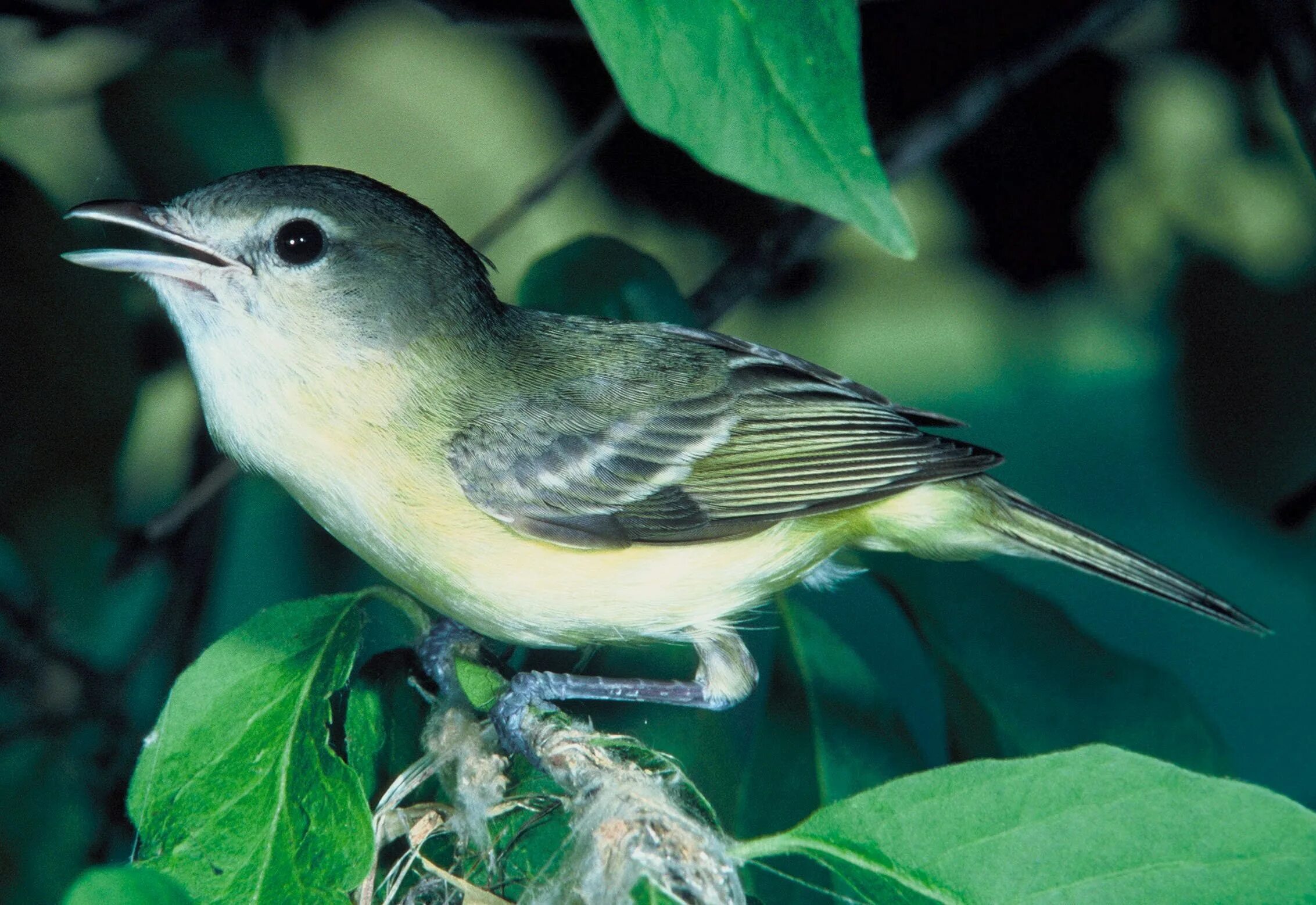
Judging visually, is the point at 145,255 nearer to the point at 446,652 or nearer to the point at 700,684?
the point at 446,652

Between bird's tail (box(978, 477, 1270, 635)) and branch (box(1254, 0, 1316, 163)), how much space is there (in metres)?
0.68

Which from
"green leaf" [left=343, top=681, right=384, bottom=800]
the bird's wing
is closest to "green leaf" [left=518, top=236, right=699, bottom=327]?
the bird's wing

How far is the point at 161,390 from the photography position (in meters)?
2.27

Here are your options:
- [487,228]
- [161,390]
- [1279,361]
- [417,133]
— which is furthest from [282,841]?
[1279,361]

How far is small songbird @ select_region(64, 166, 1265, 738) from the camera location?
1.38m

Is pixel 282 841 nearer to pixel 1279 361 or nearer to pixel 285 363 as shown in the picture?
pixel 285 363

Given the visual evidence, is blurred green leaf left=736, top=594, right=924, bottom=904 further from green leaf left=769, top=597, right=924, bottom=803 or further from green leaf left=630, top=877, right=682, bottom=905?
green leaf left=630, top=877, right=682, bottom=905

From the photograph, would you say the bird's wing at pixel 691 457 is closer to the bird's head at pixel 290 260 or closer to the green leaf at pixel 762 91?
the bird's head at pixel 290 260

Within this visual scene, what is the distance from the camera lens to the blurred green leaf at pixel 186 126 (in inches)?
72.6

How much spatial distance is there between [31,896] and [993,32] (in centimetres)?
233

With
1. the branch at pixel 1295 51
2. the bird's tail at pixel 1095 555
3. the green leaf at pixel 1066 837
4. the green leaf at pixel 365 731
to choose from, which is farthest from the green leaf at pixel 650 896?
the branch at pixel 1295 51

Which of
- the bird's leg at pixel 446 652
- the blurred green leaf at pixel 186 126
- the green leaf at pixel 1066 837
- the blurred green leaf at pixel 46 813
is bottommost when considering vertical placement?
the blurred green leaf at pixel 46 813

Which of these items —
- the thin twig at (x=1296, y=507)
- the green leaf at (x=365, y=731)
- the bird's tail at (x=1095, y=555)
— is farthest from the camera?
the thin twig at (x=1296, y=507)

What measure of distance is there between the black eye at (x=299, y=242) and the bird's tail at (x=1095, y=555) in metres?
1.02
